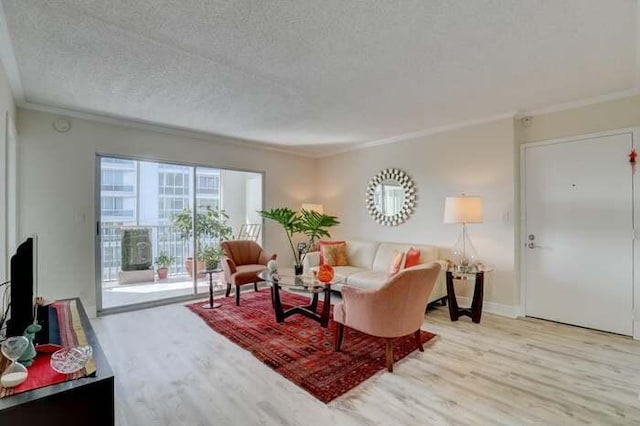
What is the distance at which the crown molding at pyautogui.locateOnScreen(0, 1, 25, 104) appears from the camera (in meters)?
2.06

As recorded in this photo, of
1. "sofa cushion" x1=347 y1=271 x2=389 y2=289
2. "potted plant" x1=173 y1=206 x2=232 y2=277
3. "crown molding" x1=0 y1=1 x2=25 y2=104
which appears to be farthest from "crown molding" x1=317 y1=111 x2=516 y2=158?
"crown molding" x1=0 y1=1 x2=25 y2=104

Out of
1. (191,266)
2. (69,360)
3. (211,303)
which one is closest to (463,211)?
(211,303)

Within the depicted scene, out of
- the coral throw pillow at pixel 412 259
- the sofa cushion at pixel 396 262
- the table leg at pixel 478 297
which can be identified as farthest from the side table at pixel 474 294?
the sofa cushion at pixel 396 262

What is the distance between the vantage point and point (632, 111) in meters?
3.25

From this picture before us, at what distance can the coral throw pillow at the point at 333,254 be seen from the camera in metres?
4.95

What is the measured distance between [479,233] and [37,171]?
537 cm

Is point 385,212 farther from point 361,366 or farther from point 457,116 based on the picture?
point 361,366

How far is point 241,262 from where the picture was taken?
4961mm

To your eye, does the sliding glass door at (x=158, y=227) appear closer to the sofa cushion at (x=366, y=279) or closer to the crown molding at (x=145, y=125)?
the crown molding at (x=145, y=125)

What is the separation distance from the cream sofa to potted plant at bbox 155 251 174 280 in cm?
220

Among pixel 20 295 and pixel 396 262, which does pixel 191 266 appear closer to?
pixel 396 262

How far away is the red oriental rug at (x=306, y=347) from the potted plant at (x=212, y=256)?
2.88 ft

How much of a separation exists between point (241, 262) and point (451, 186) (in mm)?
3313

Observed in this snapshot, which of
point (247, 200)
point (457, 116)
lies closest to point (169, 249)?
point (247, 200)
